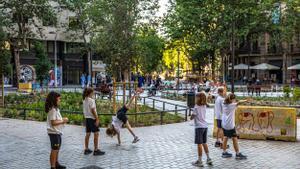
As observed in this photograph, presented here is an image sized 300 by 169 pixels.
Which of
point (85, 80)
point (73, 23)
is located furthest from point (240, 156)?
point (73, 23)

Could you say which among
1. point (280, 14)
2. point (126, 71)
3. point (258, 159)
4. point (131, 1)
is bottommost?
point (258, 159)

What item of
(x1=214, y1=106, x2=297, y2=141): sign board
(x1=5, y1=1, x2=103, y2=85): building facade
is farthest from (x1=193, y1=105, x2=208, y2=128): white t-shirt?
(x1=5, y1=1, x2=103, y2=85): building facade

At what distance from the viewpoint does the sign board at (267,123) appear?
1261 centimetres

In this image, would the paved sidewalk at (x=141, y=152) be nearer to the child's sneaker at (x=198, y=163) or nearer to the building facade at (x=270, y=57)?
the child's sneaker at (x=198, y=163)

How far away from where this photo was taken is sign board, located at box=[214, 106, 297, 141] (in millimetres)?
12609

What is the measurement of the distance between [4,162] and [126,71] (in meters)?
12.3

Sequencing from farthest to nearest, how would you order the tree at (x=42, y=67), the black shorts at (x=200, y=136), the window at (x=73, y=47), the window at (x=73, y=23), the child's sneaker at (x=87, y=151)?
the window at (x=73, y=47) → the window at (x=73, y=23) → the tree at (x=42, y=67) → the child's sneaker at (x=87, y=151) → the black shorts at (x=200, y=136)

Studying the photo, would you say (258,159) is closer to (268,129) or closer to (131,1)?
(268,129)

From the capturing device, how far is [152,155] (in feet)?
33.9

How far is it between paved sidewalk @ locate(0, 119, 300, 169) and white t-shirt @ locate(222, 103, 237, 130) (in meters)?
0.76

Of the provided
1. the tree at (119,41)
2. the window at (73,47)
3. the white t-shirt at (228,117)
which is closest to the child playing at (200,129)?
the white t-shirt at (228,117)

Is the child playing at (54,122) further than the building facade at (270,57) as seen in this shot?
No

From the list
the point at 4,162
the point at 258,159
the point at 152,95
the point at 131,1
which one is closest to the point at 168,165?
the point at 258,159

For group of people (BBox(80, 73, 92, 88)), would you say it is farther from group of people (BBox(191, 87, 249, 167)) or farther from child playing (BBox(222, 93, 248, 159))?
child playing (BBox(222, 93, 248, 159))
